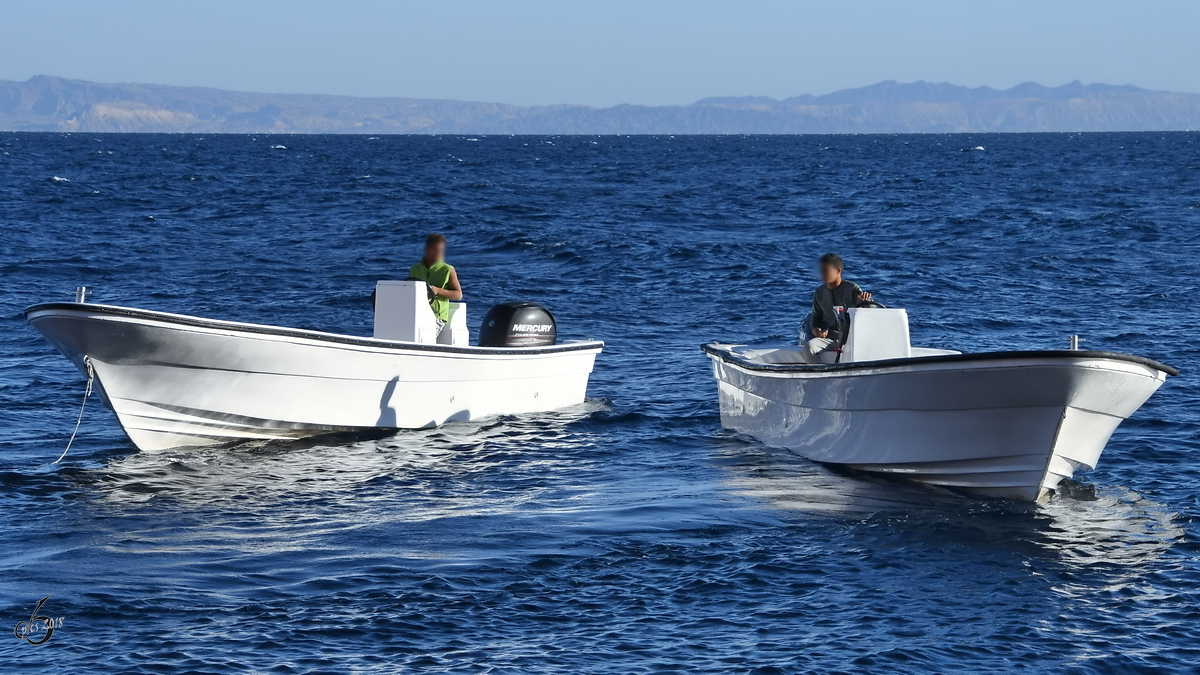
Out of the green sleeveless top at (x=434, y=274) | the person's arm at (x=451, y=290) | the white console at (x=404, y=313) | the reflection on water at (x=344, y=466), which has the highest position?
the green sleeveless top at (x=434, y=274)

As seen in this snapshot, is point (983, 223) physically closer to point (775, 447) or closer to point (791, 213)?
point (791, 213)

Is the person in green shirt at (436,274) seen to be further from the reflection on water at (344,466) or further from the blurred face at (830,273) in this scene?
the blurred face at (830,273)

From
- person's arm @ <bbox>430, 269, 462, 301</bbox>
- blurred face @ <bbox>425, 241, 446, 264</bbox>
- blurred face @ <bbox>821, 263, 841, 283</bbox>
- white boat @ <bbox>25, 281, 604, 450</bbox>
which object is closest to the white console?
white boat @ <bbox>25, 281, 604, 450</bbox>

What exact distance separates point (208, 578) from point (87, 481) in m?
3.62

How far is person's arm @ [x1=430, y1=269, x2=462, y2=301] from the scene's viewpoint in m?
13.6

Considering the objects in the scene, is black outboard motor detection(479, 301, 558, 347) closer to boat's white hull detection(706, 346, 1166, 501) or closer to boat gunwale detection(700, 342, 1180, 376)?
boat gunwale detection(700, 342, 1180, 376)

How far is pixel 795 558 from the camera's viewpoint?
8672mm

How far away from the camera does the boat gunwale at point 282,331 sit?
11.0 m

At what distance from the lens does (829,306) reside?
40.0 ft

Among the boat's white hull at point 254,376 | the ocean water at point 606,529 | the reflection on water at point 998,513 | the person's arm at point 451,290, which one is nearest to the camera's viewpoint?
the ocean water at point 606,529

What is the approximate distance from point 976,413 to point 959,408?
13 centimetres

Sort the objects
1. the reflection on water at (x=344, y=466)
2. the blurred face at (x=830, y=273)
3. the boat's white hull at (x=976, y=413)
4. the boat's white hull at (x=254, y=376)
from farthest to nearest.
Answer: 1. the blurred face at (x=830, y=273)
2. the boat's white hull at (x=254, y=376)
3. the reflection on water at (x=344, y=466)
4. the boat's white hull at (x=976, y=413)

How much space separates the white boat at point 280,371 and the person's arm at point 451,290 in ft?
0.87

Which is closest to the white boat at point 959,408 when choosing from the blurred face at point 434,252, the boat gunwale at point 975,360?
the boat gunwale at point 975,360
